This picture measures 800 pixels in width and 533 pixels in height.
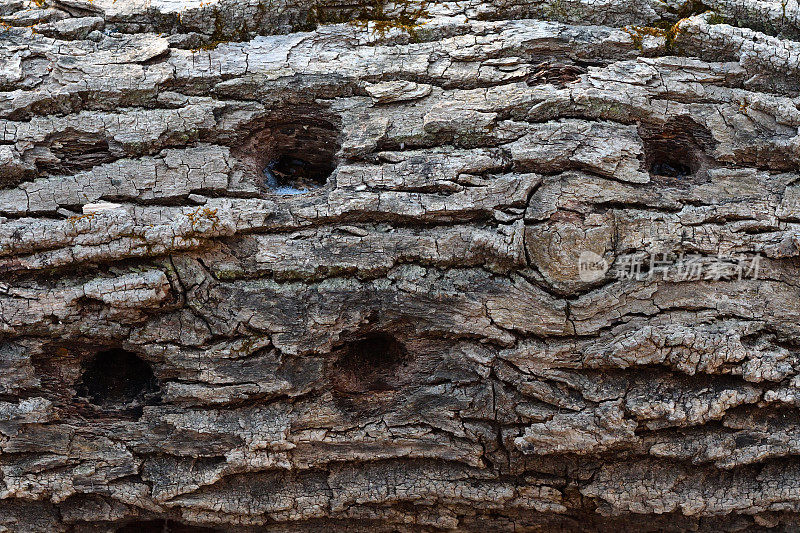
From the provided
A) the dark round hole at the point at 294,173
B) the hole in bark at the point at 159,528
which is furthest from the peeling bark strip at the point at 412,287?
the hole in bark at the point at 159,528

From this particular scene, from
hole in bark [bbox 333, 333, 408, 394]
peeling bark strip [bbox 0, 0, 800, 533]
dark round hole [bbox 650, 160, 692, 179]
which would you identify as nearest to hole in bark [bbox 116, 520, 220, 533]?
peeling bark strip [bbox 0, 0, 800, 533]

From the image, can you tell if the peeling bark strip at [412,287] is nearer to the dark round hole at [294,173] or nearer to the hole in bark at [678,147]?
the hole in bark at [678,147]

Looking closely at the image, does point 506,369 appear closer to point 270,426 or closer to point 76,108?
point 270,426

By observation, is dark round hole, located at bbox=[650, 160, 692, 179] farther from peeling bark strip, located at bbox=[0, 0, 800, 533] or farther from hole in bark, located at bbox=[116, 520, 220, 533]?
hole in bark, located at bbox=[116, 520, 220, 533]

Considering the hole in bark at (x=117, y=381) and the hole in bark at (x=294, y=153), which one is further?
the hole in bark at (x=294, y=153)

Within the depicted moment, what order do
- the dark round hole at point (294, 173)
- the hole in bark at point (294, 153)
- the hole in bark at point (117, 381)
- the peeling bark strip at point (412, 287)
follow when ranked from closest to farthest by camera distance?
the peeling bark strip at point (412, 287) < the hole in bark at point (117, 381) < the hole in bark at point (294, 153) < the dark round hole at point (294, 173)

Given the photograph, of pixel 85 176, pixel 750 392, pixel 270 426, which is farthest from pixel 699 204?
pixel 85 176

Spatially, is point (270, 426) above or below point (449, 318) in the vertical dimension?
below
